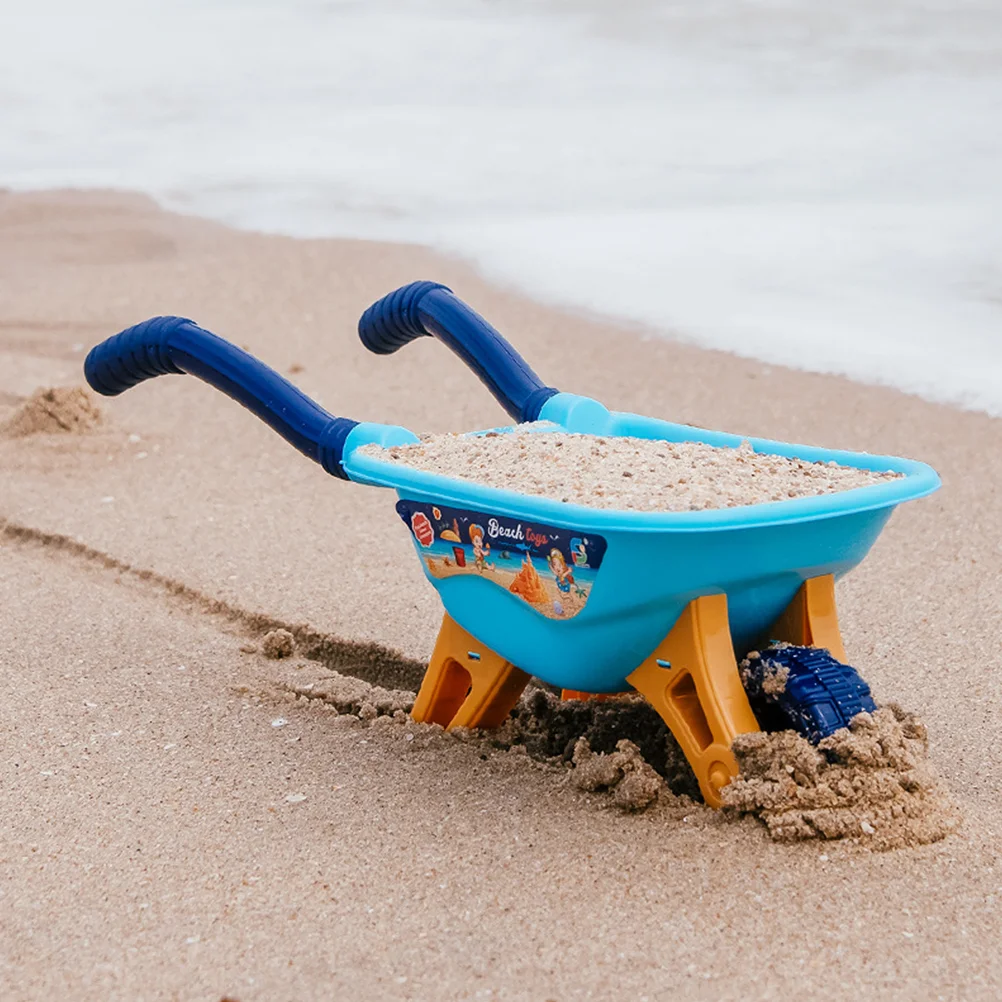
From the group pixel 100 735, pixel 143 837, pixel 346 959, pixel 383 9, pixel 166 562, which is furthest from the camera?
pixel 383 9

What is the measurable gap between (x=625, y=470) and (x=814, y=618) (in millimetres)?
305

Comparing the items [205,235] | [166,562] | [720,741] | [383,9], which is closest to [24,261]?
[205,235]

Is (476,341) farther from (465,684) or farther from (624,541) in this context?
(624,541)

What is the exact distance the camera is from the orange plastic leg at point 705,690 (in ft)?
5.52

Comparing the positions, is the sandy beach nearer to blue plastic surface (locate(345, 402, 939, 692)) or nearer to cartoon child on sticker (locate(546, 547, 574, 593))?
blue plastic surface (locate(345, 402, 939, 692))

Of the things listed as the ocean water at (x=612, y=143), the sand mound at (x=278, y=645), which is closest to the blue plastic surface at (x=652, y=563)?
the sand mound at (x=278, y=645)

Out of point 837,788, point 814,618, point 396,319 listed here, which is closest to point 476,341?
point 396,319

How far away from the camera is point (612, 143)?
7262mm

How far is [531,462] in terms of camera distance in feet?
6.10

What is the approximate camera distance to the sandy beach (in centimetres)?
150

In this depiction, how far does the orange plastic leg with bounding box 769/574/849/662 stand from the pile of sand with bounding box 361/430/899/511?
13 centimetres

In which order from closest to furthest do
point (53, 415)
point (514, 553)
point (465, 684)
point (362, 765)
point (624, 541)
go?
point (624, 541)
point (514, 553)
point (362, 765)
point (465, 684)
point (53, 415)

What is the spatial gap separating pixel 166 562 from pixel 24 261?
2.86 metres

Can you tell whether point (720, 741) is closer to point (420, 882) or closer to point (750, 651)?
point (750, 651)
